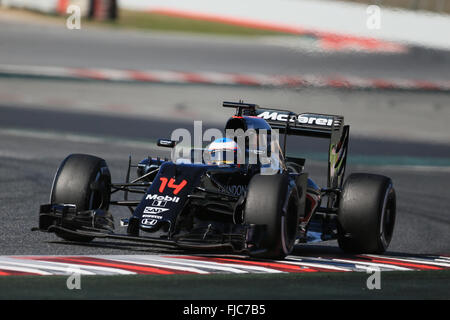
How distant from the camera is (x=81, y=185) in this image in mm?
9086

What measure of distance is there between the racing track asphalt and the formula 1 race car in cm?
35

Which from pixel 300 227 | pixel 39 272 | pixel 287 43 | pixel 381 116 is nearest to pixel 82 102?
pixel 381 116

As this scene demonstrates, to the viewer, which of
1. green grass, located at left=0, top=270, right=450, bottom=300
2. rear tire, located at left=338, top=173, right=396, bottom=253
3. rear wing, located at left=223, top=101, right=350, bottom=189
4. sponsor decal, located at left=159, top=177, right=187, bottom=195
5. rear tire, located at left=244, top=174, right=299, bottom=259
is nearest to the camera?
green grass, located at left=0, top=270, right=450, bottom=300

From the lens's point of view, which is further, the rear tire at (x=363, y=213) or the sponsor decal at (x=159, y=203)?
the rear tire at (x=363, y=213)

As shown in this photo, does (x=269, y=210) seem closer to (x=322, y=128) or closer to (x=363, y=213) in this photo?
(x=363, y=213)

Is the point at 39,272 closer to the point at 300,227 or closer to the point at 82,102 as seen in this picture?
the point at 300,227

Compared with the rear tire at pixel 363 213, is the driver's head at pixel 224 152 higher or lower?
higher

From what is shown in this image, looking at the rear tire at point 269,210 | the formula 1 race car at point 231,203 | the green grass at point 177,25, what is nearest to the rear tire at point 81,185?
the formula 1 race car at point 231,203

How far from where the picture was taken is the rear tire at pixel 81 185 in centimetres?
905

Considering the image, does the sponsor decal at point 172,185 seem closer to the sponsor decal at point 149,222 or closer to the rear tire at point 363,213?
the sponsor decal at point 149,222

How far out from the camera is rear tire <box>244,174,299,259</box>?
327 inches

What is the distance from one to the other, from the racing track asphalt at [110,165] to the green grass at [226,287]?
1.37m

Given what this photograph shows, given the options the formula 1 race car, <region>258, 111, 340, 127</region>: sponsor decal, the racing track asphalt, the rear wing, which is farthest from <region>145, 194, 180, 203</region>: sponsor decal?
<region>258, 111, 340, 127</region>: sponsor decal

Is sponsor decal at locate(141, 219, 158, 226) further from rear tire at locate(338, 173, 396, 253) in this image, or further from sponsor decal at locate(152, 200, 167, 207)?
rear tire at locate(338, 173, 396, 253)
